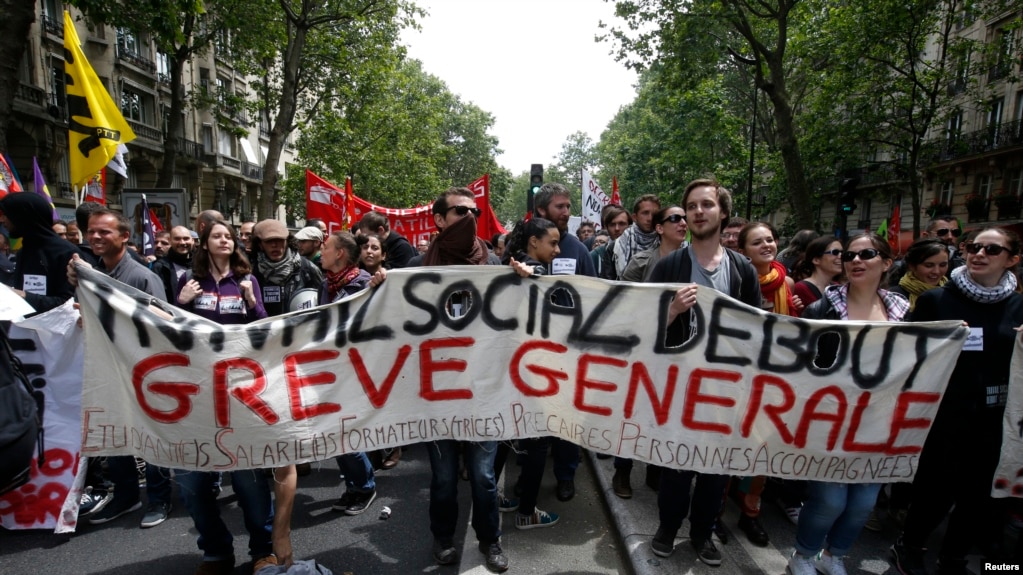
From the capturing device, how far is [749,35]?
41.3 ft

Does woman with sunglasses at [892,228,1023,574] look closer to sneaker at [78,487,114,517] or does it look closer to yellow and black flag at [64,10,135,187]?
sneaker at [78,487,114,517]

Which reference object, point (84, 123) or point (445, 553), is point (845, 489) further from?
point (84, 123)

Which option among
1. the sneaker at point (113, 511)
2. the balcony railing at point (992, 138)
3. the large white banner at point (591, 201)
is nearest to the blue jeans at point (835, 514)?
the sneaker at point (113, 511)

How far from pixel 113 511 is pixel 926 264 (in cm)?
564

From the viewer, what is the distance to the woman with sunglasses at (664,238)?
12.3 feet

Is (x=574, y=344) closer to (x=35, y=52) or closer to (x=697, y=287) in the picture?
(x=697, y=287)

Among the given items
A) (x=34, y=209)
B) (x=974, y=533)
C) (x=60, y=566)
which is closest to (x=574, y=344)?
(x=974, y=533)

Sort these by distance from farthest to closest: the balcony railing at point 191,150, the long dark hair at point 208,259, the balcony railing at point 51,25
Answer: the balcony railing at point 191,150, the balcony railing at point 51,25, the long dark hair at point 208,259

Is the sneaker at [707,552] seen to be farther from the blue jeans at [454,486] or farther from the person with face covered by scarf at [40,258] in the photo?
the person with face covered by scarf at [40,258]

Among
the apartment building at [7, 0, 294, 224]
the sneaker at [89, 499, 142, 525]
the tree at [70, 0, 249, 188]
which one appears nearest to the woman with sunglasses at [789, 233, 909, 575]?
the sneaker at [89, 499, 142, 525]

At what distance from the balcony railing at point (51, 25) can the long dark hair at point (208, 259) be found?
80.0 feet

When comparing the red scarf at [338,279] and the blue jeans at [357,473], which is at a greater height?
the red scarf at [338,279]

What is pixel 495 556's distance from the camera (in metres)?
3.12

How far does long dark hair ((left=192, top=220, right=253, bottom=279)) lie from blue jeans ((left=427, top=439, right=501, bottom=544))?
1751mm
